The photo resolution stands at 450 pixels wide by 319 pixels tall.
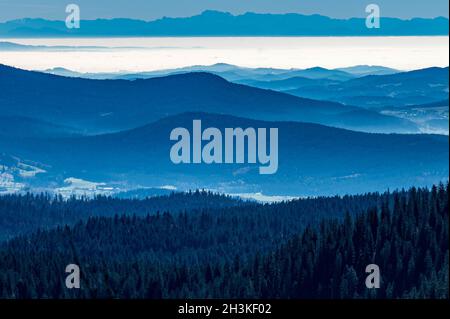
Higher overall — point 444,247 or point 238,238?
point 238,238

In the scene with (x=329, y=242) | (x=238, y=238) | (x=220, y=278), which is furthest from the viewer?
(x=238, y=238)

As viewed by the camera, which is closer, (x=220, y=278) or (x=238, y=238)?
(x=220, y=278)

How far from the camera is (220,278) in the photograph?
94.7 meters

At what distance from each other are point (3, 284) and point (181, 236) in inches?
1964

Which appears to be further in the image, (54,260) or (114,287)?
(54,260)

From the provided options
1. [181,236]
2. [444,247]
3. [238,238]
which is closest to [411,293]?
[444,247]
